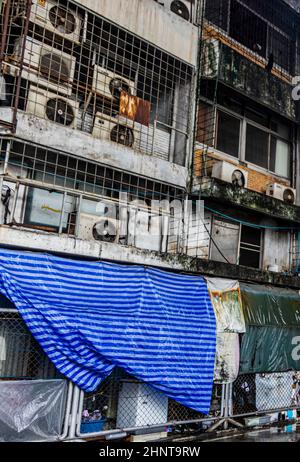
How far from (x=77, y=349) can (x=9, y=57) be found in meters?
5.13

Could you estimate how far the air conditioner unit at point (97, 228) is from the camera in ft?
28.2

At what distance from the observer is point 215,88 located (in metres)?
10.6

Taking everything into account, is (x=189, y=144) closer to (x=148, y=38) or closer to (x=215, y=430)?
(x=148, y=38)

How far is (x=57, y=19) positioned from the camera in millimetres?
8469

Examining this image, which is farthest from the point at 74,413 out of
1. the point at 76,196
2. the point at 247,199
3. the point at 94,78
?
the point at 247,199

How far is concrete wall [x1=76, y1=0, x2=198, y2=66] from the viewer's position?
9.11 m

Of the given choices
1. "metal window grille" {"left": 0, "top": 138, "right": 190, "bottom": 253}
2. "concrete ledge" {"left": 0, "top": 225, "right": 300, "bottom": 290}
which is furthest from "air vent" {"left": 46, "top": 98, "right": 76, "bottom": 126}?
"concrete ledge" {"left": 0, "top": 225, "right": 300, "bottom": 290}

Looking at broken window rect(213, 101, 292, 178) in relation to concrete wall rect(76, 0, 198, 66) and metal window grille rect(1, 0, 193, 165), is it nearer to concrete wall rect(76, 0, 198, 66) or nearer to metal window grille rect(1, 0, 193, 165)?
metal window grille rect(1, 0, 193, 165)

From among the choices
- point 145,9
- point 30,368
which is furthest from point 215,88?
point 30,368

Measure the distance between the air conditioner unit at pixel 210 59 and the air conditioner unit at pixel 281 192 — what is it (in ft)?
11.8

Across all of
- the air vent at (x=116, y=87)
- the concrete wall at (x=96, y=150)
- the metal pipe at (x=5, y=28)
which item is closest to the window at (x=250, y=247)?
the concrete wall at (x=96, y=150)

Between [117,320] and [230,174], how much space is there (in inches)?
214

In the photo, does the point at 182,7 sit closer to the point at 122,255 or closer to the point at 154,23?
the point at 154,23

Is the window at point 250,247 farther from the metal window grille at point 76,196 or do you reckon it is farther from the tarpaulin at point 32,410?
the tarpaulin at point 32,410
